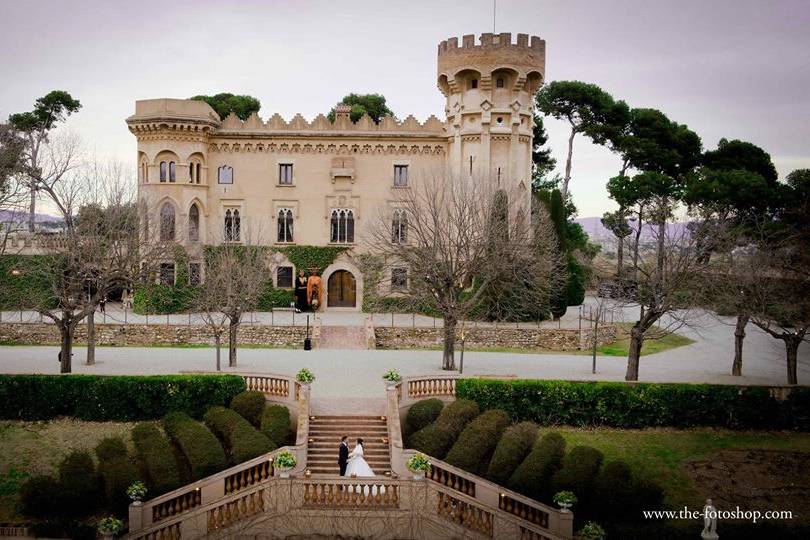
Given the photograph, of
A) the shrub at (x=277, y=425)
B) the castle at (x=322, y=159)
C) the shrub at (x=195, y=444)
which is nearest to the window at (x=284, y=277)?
the castle at (x=322, y=159)

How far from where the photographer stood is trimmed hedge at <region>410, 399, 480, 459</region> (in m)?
22.2

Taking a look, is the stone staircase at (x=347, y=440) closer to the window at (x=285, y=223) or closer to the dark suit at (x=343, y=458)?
the dark suit at (x=343, y=458)

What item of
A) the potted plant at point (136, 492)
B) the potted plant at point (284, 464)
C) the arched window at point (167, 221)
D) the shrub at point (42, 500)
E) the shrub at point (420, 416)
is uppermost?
the arched window at point (167, 221)

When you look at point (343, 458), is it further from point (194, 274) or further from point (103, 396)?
point (194, 274)

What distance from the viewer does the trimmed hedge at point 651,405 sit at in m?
25.7

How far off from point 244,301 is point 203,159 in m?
16.4

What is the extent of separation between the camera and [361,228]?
46844 millimetres

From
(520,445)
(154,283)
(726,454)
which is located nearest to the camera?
(520,445)

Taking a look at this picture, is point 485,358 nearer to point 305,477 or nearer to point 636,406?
point 636,406

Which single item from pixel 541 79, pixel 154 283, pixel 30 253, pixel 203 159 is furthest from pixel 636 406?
pixel 30 253

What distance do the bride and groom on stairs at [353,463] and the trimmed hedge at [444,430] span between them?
2254mm

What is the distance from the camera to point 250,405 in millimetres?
24250

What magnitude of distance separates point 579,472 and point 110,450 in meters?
13.4

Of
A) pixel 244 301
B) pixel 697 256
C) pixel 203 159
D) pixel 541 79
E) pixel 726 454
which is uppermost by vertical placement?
pixel 541 79
